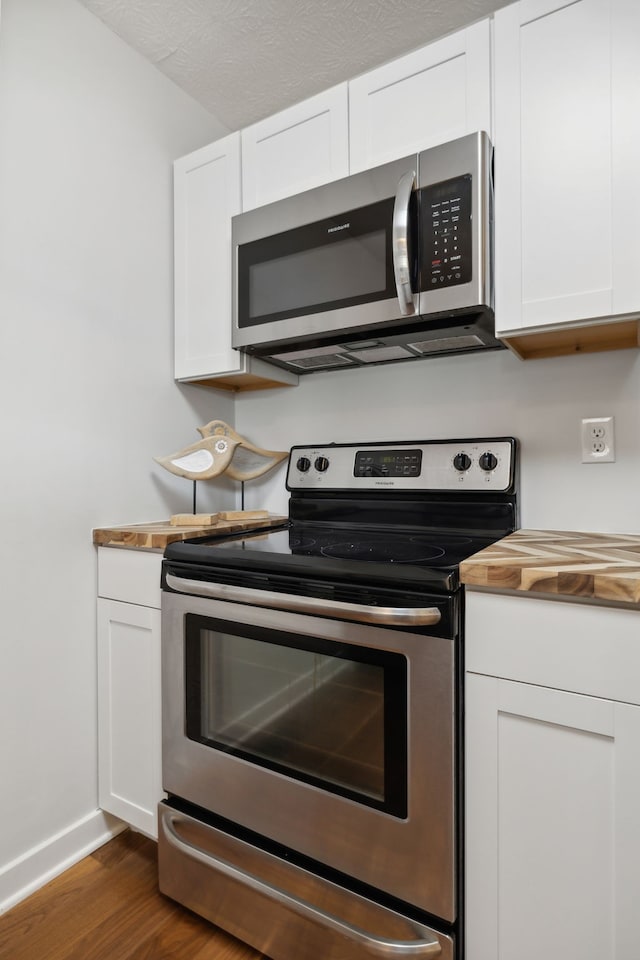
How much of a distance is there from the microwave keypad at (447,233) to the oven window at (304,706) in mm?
853

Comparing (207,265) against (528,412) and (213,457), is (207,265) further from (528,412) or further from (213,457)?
(528,412)

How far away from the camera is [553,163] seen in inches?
43.4

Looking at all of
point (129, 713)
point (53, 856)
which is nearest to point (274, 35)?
point (129, 713)

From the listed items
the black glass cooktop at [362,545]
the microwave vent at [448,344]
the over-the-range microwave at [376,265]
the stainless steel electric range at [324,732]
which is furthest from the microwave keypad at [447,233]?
the black glass cooktop at [362,545]

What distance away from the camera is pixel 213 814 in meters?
1.22

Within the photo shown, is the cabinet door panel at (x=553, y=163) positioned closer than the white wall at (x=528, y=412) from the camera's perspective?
Yes

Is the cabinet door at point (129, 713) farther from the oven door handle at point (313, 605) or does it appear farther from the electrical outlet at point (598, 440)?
the electrical outlet at point (598, 440)

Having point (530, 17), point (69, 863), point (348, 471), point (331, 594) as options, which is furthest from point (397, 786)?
point (530, 17)

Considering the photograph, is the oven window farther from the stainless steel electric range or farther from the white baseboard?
the white baseboard

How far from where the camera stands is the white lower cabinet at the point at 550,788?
31.6 inches

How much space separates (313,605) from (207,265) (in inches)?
46.5

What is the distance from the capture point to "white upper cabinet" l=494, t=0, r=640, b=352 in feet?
3.40

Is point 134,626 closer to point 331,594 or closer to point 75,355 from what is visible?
point 331,594

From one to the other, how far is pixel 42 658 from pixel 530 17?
194 cm
